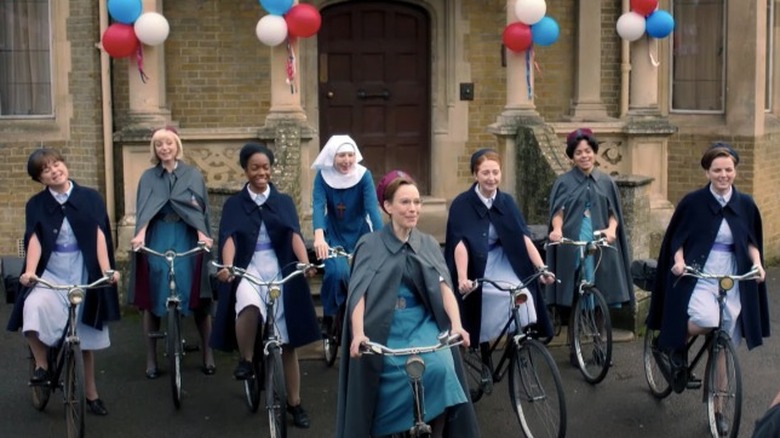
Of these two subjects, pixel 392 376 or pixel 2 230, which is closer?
pixel 392 376

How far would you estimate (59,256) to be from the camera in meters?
7.88

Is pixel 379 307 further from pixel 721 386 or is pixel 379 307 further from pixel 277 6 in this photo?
pixel 277 6

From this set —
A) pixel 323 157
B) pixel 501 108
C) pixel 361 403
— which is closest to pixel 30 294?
pixel 323 157

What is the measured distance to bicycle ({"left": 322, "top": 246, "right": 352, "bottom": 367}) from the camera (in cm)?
851

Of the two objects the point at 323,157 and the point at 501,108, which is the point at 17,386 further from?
the point at 501,108

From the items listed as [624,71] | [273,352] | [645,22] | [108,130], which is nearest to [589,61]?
[624,71]

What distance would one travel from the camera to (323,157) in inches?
334

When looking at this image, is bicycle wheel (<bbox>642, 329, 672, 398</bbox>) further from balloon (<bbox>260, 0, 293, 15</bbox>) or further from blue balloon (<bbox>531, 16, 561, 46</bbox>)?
balloon (<bbox>260, 0, 293, 15</bbox>)

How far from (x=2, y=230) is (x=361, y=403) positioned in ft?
28.6

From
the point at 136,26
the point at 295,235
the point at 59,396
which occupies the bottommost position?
the point at 59,396

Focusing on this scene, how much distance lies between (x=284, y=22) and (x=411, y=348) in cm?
637

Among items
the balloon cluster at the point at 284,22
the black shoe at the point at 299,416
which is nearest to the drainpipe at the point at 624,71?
the balloon cluster at the point at 284,22

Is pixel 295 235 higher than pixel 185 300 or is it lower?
higher

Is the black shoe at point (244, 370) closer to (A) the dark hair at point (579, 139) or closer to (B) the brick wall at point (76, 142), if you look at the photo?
(A) the dark hair at point (579, 139)
